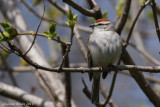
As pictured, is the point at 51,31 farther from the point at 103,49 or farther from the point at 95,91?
the point at 95,91

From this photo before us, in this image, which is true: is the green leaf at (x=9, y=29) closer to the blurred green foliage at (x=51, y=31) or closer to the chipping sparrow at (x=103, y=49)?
the blurred green foliage at (x=51, y=31)

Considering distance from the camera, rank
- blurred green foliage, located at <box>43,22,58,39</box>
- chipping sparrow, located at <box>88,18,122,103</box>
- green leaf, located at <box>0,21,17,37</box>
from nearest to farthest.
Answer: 1. green leaf, located at <box>0,21,17,37</box>
2. blurred green foliage, located at <box>43,22,58,39</box>
3. chipping sparrow, located at <box>88,18,122,103</box>

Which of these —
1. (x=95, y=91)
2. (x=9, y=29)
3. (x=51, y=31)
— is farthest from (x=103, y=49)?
(x=9, y=29)

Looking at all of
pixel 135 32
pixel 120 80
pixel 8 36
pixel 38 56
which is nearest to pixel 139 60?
pixel 120 80

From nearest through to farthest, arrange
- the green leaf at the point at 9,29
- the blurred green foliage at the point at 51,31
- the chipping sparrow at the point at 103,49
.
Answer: the green leaf at the point at 9,29, the blurred green foliage at the point at 51,31, the chipping sparrow at the point at 103,49

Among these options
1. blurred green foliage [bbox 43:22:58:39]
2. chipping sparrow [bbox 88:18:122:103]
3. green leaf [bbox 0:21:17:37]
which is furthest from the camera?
chipping sparrow [bbox 88:18:122:103]

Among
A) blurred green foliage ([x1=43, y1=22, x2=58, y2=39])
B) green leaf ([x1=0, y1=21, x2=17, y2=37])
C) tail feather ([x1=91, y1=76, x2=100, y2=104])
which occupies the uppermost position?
green leaf ([x1=0, y1=21, x2=17, y2=37])

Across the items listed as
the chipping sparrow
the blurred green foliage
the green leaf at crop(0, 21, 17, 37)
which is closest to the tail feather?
the chipping sparrow

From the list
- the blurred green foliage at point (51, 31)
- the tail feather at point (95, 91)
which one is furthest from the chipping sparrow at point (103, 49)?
the blurred green foliage at point (51, 31)

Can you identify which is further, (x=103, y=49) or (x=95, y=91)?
(x=95, y=91)

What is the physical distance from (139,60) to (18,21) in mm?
5375

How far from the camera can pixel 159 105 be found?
3.95m

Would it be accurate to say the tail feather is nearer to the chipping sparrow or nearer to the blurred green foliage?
the chipping sparrow

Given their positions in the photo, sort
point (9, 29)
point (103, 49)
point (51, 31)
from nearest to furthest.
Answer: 1. point (9, 29)
2. point (51, 31)
3. point (103, 49)
